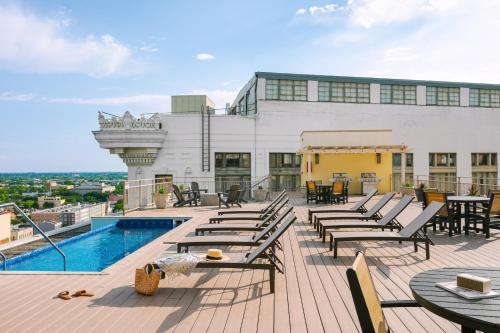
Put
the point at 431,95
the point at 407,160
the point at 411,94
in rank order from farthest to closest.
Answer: the point at 431,95
the point at 411,94
the point at 407,160

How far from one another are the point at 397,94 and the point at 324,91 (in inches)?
246

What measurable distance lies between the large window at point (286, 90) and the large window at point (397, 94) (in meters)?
6.59

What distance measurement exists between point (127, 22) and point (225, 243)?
9852 mm

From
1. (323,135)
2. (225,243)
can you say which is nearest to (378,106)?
(323,135)

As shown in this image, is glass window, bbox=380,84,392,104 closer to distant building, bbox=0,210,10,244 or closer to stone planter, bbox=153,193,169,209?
stone planter, bbox=153,193,169,209

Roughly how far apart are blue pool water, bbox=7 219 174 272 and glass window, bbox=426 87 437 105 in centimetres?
2674

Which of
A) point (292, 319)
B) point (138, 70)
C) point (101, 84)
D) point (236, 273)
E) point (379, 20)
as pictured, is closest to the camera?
point (292, 319)

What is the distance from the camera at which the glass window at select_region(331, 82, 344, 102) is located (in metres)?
30.6

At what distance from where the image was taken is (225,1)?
1242cm

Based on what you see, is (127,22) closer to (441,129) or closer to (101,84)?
(101,84)

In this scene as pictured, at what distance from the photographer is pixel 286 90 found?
29.8 m

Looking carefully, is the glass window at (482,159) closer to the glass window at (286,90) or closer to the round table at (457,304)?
the glass window at (286,90)

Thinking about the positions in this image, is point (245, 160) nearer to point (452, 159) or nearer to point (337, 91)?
point (337, 91)

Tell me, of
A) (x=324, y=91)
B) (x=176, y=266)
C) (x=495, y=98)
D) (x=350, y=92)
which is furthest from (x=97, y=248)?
(x=495, y=98)
